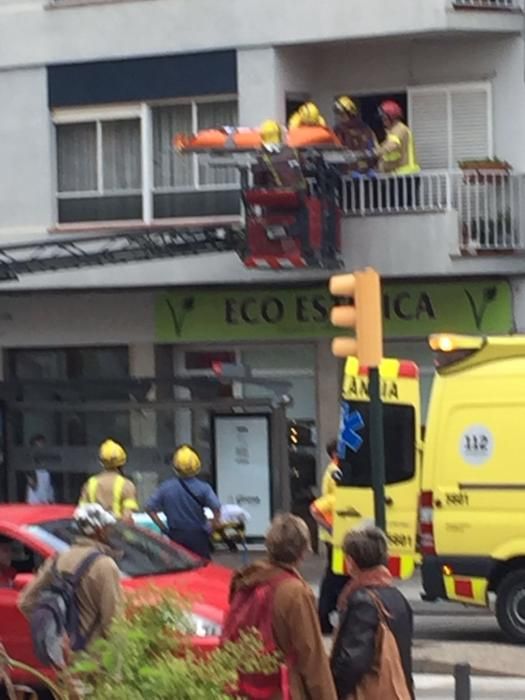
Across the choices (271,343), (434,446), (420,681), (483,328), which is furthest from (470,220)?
(420,681)

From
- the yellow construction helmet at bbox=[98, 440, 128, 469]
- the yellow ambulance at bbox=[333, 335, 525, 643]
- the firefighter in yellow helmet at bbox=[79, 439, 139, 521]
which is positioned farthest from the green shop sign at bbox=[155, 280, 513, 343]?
the firefighter in yellow helmet at bbox=[79, 439, 139, 521]

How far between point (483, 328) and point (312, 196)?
2712 mm

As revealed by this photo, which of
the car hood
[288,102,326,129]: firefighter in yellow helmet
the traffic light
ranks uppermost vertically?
[288,102,326,129]: firefighter in yellow helmet

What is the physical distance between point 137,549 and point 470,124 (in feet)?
42.4

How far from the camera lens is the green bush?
21.2 feet

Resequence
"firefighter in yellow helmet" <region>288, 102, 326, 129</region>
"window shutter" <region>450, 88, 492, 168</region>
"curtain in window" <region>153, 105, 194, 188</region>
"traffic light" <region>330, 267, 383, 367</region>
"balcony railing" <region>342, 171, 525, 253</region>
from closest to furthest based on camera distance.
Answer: "traffic light" <region>330, 267, 383, 367</region>
"firefighter in yellow helmet" <region>288, 102, 326, 129</region>
"balcony railing" <region>342, 171, 525, 253</region>
"window shutter" <region>450, 88, 492, 168</region>
"curtain in window" <region>153, 105, 194, 188</region>

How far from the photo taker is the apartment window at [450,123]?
82.6 feet

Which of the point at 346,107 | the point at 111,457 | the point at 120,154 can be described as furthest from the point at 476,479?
the point at 120,154

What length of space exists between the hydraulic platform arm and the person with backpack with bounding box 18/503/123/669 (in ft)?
45.5

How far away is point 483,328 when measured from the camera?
976 inches

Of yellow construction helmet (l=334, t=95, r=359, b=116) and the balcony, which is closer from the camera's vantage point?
the balcony

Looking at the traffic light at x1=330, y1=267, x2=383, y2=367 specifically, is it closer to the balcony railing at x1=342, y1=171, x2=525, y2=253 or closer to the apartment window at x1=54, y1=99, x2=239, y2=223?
the balcony railing at x1=342, y1=171, x2=525, y2=253

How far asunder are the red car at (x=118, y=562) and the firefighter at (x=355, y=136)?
11738 millimetres

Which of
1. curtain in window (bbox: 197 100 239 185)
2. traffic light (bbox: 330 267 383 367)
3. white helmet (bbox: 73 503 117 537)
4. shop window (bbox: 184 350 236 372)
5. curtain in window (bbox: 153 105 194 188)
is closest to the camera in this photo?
white helmet (bbox: 73 503 117 537)
